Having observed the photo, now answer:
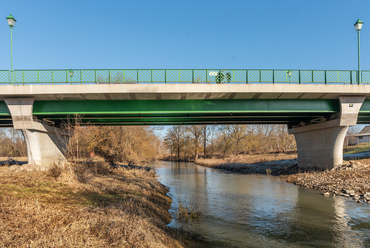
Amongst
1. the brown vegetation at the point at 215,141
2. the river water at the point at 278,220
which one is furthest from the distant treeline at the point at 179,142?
the river water at the point at 278,220

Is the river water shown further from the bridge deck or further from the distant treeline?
the distant treeline

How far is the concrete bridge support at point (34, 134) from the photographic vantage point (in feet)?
70.8

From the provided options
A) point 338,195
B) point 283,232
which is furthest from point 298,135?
point 283,232

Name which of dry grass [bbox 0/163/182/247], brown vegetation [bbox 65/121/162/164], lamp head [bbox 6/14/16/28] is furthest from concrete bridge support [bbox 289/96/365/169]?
lamp head [bbox 6/14/16/28]

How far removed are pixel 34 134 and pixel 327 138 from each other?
90.7 ft

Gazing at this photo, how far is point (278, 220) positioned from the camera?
12625 millimetres

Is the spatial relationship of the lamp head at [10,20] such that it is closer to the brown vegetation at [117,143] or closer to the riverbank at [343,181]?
the brown vegetation at [117,143]

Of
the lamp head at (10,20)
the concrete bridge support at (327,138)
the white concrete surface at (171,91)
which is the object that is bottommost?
the concrete bridge support at (327,138)

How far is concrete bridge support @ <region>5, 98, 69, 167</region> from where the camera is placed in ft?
70.8

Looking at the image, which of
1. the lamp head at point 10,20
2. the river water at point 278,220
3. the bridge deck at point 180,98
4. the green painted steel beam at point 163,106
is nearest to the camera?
the river water at point 278,220

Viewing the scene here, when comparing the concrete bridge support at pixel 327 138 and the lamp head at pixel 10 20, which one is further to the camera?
the concrete bridge support at pixel 327 138

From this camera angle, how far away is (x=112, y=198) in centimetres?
1180

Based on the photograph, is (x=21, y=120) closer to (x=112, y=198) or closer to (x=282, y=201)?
(x=112, y=198)

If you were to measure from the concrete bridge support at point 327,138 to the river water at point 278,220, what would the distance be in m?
7.24
